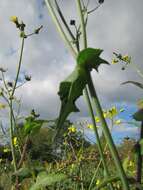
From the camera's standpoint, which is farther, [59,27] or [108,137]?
[59,27]

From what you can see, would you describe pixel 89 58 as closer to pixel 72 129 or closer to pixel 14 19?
pixel 14 19

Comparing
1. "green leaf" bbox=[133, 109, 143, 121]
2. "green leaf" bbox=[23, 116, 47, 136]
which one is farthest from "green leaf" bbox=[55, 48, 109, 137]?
"green leaf" bbox=[23, 116, 47, 136]

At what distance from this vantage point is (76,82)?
0.98m

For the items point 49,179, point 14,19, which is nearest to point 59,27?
point 49,179

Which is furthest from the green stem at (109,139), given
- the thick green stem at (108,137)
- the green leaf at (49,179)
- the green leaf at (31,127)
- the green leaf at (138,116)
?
the green leaf at (31,127)

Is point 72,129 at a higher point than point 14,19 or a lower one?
lower

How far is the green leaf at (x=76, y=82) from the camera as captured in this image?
97 cm

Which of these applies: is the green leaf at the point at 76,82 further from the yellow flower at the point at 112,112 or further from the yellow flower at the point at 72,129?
the yellow flower at the point at 72,129

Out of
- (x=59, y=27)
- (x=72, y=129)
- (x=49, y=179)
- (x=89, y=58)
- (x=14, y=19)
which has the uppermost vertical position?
(x=14, y=19)

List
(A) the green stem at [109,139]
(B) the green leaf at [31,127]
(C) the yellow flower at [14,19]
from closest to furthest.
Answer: (A) the green stem at [109,139] → (B) the green leaf at [31,127] → (C) the yellow flower at [14,19]

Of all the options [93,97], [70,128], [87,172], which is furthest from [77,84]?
[70,128]

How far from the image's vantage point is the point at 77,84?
99 cm

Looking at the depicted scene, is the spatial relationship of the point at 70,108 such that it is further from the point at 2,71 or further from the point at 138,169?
the point at 2,71

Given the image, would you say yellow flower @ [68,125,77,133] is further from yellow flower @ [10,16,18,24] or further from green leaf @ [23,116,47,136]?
green leaf @ [23,116,47,136]
